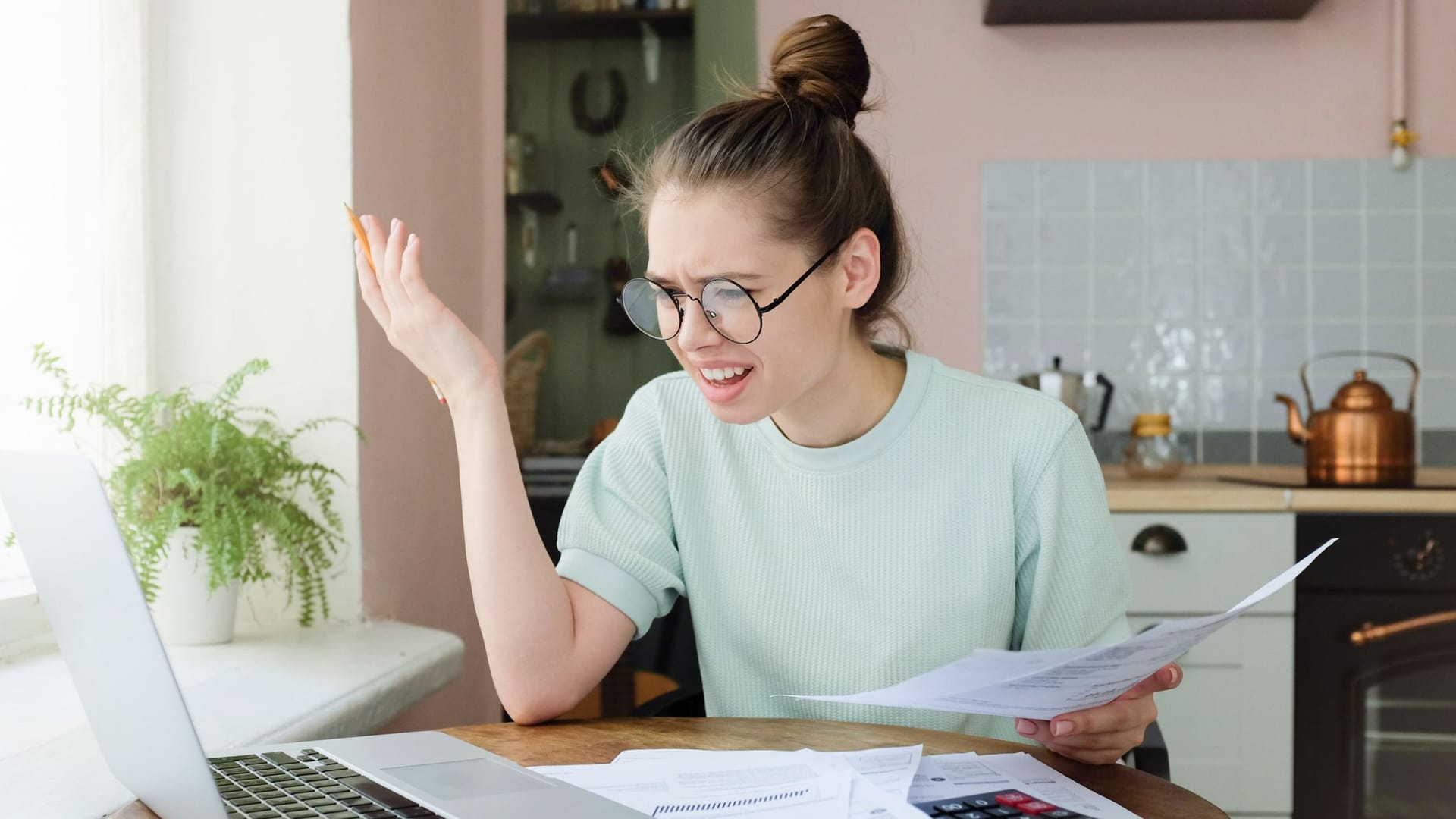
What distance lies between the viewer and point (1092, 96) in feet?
9.79

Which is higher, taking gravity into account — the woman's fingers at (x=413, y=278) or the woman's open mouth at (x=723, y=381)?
the woman's fingers at (x=413, y=278)

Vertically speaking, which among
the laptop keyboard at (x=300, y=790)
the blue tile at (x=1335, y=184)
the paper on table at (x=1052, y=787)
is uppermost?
the blue tile at (x=1335, y=184)

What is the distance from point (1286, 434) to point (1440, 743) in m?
0.87

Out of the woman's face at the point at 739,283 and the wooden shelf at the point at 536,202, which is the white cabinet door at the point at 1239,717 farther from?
the wooden shelf at the point at 536,202

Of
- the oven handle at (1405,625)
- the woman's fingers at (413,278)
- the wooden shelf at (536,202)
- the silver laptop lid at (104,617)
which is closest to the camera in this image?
the silver laptop lid at (104,617)

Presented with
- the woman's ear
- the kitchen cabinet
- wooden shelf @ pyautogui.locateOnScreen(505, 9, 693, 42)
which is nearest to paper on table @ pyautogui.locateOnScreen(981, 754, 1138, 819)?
the woman's ear

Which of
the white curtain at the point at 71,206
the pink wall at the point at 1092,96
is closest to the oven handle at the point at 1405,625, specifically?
the pink wall at the point at 1092,96

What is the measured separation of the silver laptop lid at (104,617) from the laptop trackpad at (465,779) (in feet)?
0.47

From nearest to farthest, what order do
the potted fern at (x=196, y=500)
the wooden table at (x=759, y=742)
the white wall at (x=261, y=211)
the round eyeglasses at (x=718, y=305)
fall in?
the wooden table at (x=759, y=742), the round eyeglasses at (x=718, y=305), the potted fern at (x=196, y=500), the white wall at (x=261, y=211)

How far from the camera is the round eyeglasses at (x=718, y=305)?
1.11 meters

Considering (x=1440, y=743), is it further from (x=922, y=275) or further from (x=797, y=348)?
(x=797, y=348)

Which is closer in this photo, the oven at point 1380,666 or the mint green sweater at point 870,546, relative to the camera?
the mint green sweater at point 870,546

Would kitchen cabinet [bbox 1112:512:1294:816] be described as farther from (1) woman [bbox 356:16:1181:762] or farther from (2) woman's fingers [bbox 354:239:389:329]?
(2) woman's fingers [bbox 354:239:389:329]

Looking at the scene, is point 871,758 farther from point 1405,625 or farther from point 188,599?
point 1405,625
